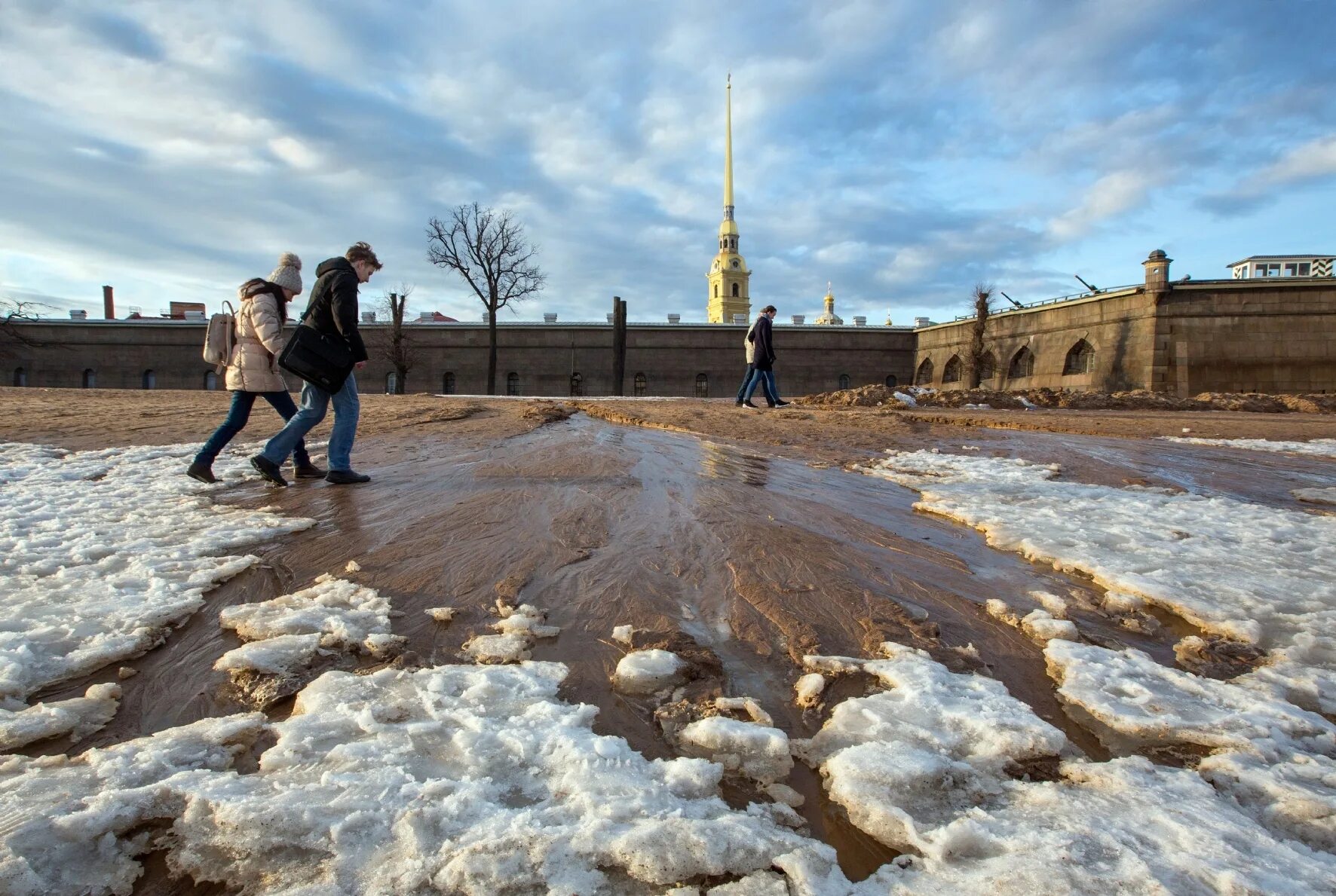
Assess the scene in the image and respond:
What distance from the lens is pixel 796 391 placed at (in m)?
39.8

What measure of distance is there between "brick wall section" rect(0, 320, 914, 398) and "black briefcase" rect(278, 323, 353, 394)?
114 ft

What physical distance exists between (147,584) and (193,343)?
1799 inches

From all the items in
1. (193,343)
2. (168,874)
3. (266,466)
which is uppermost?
(193,343)

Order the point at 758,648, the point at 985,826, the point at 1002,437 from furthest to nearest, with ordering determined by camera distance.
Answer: the point at 1002,437, the point at 758,648, the point at 985,826

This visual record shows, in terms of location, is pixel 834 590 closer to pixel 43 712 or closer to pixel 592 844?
pixel 592 844

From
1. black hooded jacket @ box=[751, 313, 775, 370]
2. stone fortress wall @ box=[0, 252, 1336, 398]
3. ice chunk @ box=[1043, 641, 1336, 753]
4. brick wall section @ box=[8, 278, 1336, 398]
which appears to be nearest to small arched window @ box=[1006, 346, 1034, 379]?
stone fortress wall @ box=[0, 252, 1336, 398]

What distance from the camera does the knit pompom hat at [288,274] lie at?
4957mm

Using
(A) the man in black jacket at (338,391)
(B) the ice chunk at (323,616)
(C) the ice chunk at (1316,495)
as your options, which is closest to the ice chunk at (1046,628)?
(B) the ice chunk at (323,616)

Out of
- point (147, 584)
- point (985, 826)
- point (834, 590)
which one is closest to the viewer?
point (985, 826)

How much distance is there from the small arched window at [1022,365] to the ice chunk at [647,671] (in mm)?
35674

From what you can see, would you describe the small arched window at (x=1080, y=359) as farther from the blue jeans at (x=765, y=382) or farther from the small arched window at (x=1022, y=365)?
the blue jeans at (x=765, y=382)

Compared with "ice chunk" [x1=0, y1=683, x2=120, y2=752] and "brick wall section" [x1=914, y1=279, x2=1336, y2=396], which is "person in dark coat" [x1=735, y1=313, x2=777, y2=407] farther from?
"brick wall section" [x1=914, y1=279, x2=1336, y2=396]

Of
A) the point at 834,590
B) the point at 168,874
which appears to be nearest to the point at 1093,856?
the point at 834,590

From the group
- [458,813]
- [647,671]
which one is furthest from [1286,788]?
[458,813]
